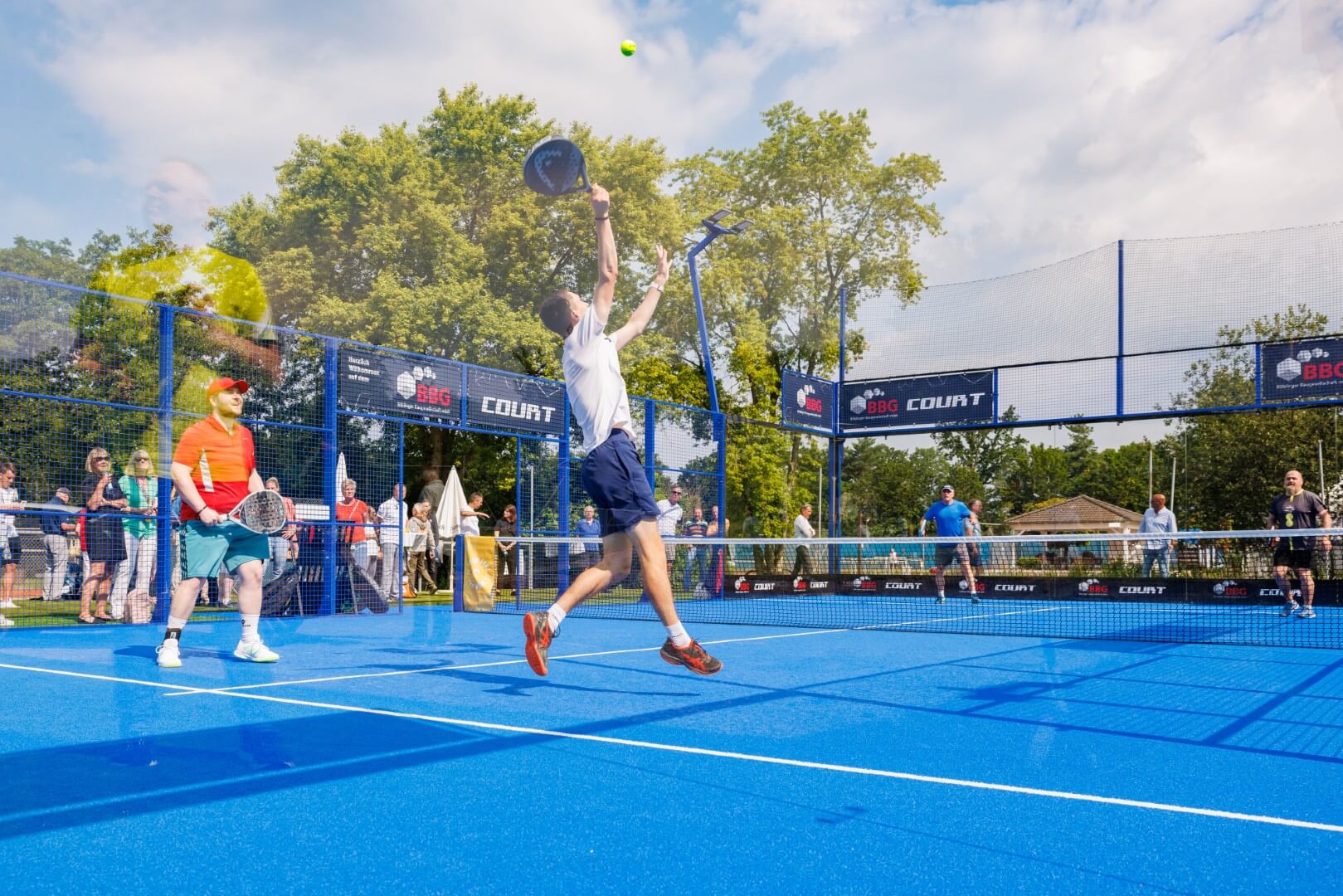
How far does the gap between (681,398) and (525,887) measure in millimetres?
29666

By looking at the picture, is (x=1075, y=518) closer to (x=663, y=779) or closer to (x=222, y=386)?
(x=222, y=386)

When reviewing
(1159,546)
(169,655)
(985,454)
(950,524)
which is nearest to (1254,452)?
(1159,546)

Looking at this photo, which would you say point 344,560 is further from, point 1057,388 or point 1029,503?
point 1029,503

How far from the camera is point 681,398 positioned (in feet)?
106

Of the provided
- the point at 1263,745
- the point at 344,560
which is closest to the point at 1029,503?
the point at 344,560

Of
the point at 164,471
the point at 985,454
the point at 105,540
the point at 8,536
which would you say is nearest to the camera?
the point at 164,471

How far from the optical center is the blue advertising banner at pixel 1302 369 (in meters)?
16.5

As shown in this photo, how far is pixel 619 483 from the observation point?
18.8ft

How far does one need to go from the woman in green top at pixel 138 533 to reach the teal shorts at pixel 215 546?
441 cm

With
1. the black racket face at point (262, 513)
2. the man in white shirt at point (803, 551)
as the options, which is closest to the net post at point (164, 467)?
the black racket face at point (262, 513)

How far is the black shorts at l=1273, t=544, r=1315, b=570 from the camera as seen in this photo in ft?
41.5

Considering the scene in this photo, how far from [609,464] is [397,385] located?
8.51 meters

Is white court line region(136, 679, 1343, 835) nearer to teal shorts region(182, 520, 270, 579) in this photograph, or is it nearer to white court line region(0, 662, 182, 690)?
white court line region(0, 662, 182, 690)

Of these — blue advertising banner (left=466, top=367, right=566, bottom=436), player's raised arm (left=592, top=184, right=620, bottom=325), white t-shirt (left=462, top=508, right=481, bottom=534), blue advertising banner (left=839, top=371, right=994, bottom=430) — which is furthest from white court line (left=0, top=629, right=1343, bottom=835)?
blue advertising banner (left=839, top=371, right=994, bottom=430)
